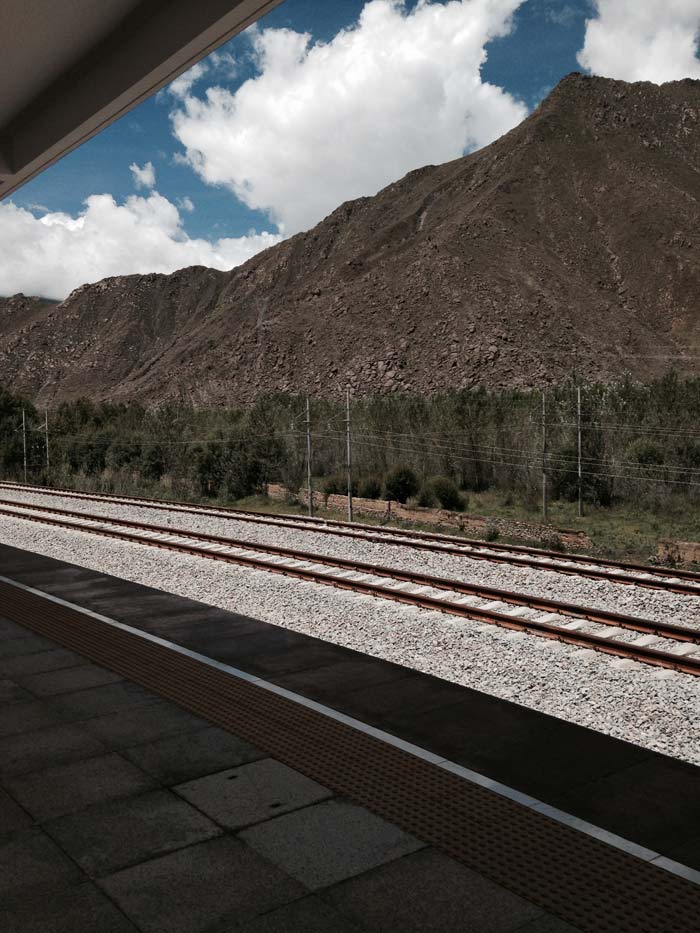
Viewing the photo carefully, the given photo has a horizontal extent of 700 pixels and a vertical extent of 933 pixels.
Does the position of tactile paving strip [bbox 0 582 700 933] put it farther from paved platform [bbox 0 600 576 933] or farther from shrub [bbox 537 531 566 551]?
shrub [bbox 537 531 566 551]

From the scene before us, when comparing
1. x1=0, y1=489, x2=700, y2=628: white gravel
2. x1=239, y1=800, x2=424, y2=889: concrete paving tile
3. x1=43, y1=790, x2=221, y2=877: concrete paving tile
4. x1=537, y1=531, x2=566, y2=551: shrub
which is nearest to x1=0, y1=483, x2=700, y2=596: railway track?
x1=0, y1=489, x2=700, y2=628: white gravel

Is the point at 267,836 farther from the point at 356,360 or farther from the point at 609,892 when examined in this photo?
the point at 356,360

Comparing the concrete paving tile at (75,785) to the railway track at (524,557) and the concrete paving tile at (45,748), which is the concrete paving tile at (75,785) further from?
the railway track at (524,557)

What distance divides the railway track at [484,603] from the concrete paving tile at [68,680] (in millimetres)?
4891

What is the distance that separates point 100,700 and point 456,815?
3534 mm

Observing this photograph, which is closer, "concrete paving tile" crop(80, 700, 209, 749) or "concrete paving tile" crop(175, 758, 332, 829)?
"concrete paving tile" crop(175, 758, 332, 829)

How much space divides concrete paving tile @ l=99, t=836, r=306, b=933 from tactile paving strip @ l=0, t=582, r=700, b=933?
3.18 feet

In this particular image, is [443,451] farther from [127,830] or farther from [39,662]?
[127,830]

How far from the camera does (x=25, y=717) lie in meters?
6.78

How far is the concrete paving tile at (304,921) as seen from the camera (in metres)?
3.88

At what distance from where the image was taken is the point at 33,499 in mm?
31797

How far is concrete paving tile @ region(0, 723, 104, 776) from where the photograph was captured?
580 cm

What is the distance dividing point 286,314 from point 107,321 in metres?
67.3

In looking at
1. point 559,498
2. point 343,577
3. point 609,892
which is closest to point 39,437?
point 559,498
